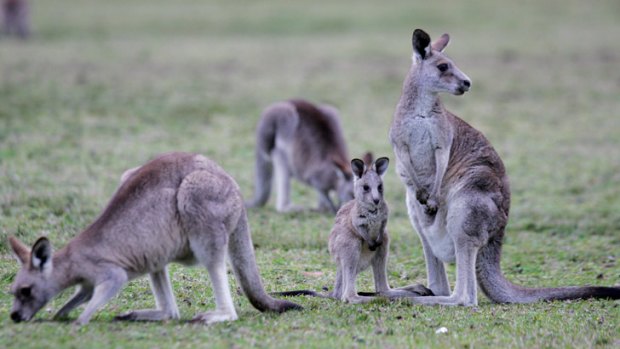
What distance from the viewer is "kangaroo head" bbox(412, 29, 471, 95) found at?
6910 mm

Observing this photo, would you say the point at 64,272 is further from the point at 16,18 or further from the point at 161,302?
the point at 16,18

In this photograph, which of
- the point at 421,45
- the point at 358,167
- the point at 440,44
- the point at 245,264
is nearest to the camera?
the point at 245,264

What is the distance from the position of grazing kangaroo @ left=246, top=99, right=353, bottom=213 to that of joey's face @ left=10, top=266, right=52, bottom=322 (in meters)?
5.45

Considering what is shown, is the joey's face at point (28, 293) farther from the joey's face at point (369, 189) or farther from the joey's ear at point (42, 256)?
the joey's face at point (369, 189)

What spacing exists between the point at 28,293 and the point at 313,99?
40.9 ft

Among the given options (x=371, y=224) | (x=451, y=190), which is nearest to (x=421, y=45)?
(x=451, y=190)

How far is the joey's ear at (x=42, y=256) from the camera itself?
17.1 feet

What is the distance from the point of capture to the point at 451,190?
6707 millimetres

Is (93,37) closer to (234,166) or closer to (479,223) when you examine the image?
(234,166)

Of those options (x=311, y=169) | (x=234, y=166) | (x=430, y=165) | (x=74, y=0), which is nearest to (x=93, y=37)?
(x=74, y=0)

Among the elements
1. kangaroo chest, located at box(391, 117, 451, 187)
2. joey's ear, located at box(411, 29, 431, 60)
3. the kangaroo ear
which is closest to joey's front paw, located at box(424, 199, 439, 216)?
kangaroo chest, located at box(391, 117, 451, 187)

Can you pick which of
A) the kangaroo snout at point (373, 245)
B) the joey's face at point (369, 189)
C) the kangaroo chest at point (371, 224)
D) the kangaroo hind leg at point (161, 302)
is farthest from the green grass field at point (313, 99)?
the joey's face at point (369, 189)

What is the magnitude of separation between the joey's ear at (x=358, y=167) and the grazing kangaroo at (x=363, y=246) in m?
0.02

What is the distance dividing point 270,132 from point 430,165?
14.1ft
